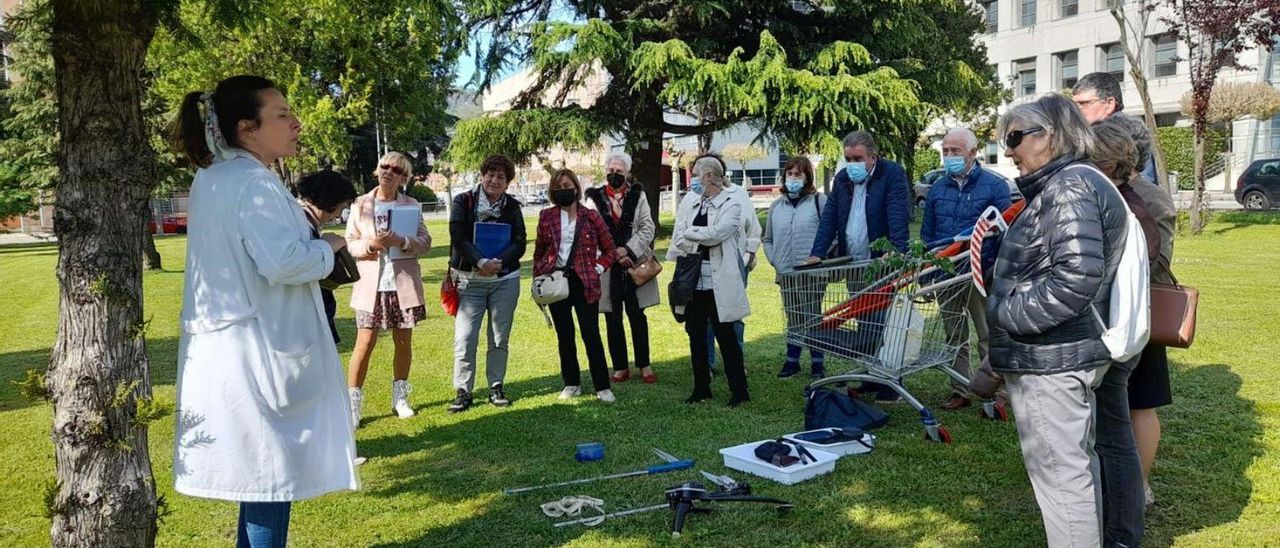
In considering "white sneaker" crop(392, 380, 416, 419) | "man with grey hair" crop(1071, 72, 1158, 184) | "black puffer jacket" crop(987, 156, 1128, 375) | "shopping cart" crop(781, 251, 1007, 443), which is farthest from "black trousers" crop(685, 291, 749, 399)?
"black puffer jacket" crop(987, 156, 1128, 375)

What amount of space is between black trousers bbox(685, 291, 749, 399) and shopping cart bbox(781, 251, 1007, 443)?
0.67m

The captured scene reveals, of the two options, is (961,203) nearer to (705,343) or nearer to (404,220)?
(705,343)

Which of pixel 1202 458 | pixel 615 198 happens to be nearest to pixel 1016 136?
pixel 1202 458

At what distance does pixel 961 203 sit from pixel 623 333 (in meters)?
3.05

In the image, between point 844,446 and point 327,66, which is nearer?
point 844,446

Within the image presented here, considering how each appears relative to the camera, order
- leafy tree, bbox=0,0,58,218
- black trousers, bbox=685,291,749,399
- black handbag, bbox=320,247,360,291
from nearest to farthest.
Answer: black handbag, bbox=320,247,360,291
black trousers, bbox=685,291,749,399
leafy tree, bbox=0,0,58,218

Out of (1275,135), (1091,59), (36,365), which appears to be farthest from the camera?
(1091,59)

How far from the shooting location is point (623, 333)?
27.2 feet

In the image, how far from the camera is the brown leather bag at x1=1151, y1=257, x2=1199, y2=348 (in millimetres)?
3992

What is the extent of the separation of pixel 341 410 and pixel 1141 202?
3351 millimetres

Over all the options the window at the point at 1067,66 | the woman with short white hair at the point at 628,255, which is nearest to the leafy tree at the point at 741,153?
the window at the point at 1067,66

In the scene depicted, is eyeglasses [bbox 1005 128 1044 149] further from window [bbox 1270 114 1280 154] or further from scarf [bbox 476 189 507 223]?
window [bbox 1270 114 1280 154]

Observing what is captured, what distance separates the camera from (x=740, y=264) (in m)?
7.59

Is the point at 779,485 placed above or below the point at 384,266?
below
